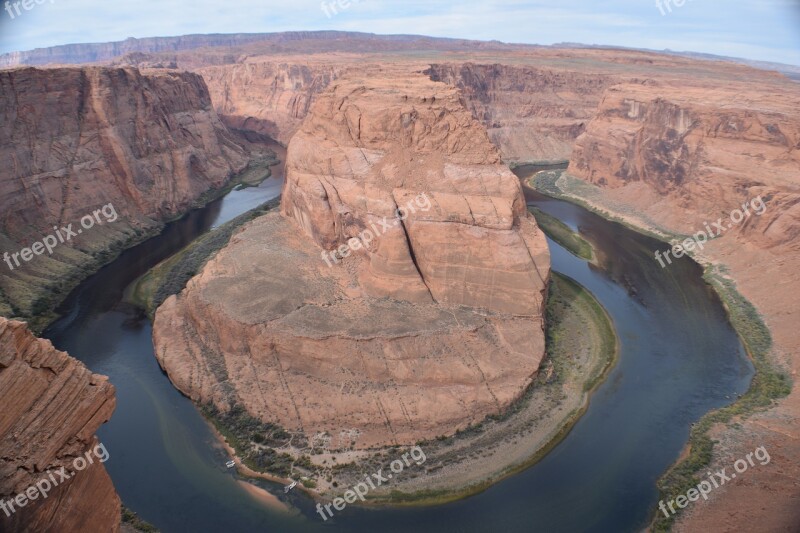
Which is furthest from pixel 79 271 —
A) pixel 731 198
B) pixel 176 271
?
pixel 731 198

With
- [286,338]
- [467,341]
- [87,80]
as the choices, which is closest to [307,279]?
[286,338]

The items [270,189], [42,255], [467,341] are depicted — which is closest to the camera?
[467,341]

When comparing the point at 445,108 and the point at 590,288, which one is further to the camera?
the point at 590,288

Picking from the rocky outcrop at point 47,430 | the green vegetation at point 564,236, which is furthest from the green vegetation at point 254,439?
the green vegetation at point 564,236

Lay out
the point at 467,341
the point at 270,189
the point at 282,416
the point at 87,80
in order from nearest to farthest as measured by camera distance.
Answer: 1. the point at 282,416
2. the point at 467,341
3. the point at 87,80
4. the point at 270,189

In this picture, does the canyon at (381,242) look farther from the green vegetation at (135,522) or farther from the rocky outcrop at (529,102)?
the rocky outcrop at (529,102)

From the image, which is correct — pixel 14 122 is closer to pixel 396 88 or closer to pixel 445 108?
pixel 396 88
